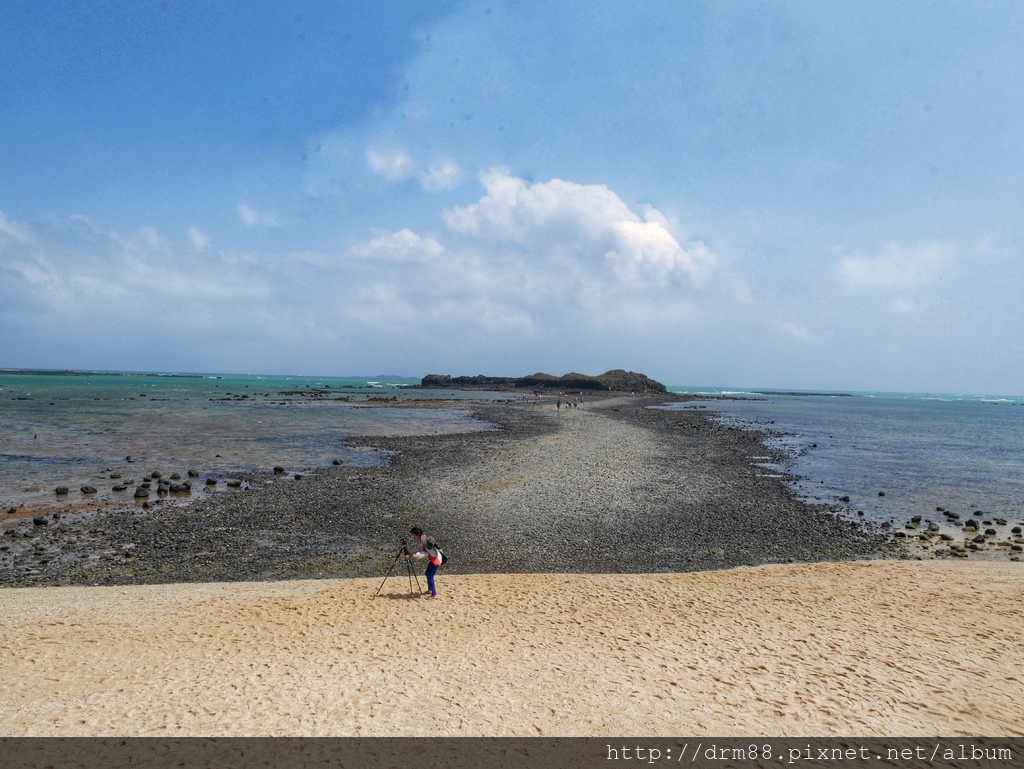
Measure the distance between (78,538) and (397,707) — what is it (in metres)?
14.8

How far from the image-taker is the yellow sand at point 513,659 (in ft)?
24.9

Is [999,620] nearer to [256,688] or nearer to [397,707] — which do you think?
[397,707]

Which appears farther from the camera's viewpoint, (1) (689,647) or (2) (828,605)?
(2) (828,605)

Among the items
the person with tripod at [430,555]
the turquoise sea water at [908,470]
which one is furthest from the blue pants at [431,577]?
the turquoise sea water at [908,470]

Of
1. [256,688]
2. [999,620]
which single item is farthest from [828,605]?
[256,688]

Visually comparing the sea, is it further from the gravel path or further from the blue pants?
the blue pants

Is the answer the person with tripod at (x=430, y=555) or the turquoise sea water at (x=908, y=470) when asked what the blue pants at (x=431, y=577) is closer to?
the person with tripod at (x=430, y=555)

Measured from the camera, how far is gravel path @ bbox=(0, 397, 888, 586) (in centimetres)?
1474

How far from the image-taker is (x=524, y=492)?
23.1m

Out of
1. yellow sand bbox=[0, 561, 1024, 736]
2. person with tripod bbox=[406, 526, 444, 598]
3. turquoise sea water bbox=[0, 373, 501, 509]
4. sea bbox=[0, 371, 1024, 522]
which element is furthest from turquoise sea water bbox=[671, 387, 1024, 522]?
turquoise sea water bbox=[0, 373, 501, 509]

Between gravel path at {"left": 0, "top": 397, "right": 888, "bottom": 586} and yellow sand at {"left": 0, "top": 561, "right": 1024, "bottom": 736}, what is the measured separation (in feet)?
6.41

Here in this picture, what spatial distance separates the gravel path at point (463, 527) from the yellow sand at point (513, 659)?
1954 millimetres

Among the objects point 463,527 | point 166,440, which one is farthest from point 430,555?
point 166,440

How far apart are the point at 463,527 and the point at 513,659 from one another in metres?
9.02
